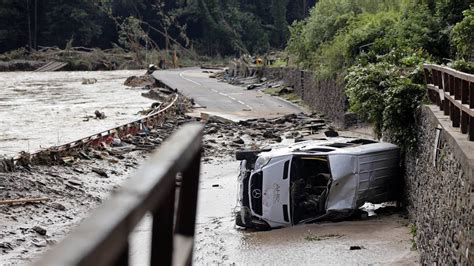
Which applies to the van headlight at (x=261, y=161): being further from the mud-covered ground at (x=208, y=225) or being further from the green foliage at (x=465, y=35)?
the green foliage at (x=465, y=35)

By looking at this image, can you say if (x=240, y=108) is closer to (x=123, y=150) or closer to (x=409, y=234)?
(x=123, y=150)

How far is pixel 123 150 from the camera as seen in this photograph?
27.0 m

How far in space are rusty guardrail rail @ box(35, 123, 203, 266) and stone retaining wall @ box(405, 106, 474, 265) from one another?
14.8 ft

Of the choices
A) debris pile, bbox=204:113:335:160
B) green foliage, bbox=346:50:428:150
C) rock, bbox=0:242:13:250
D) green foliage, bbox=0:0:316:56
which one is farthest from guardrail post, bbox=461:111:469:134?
green foliage, bbox=0:0:316:56

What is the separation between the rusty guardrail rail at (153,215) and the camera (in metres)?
1.48

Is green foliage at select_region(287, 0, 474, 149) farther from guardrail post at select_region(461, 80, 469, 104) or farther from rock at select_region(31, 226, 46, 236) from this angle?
rock at select_region(31, 226, 46, 236)

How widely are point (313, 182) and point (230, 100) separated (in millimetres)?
31353

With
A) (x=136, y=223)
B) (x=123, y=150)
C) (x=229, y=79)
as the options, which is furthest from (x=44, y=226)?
(x=229, y=79)

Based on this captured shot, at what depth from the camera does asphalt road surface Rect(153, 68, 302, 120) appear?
130ft

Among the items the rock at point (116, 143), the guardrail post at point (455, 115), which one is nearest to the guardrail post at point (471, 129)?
the guardrail post at point (455, 115)

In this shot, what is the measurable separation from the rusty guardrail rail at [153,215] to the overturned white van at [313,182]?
12.7m

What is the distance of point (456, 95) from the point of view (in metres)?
9.92

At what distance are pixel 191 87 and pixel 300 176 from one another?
4122cm

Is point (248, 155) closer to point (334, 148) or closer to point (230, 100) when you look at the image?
point (334, 148)
